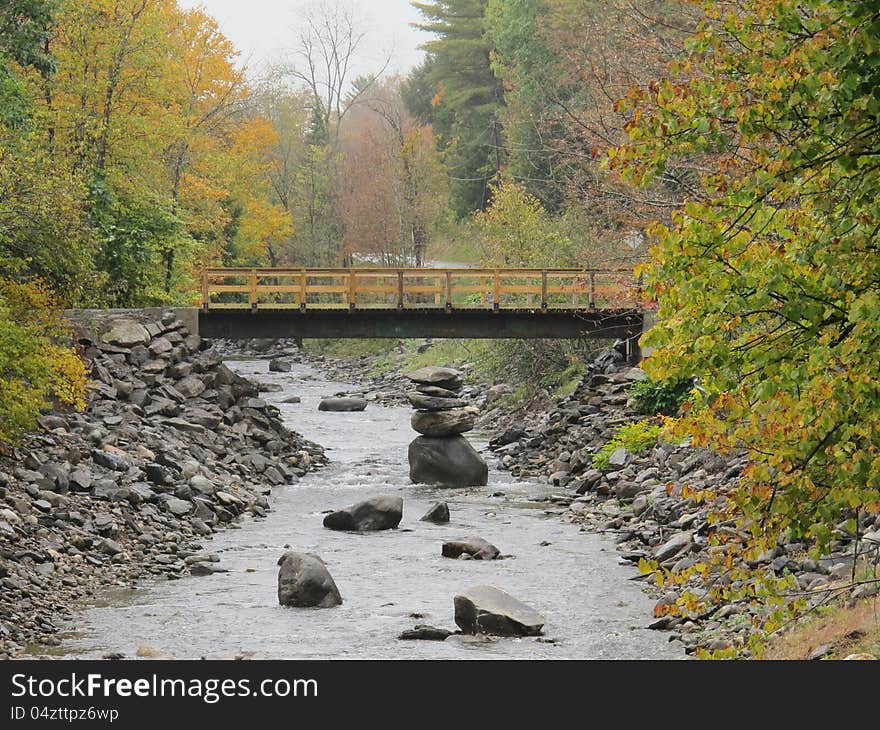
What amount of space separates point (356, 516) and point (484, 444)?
12.5 m

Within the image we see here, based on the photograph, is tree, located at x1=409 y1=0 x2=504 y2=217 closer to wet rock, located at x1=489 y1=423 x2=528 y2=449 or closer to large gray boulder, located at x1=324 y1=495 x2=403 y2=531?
wet rock, located at x1=489 y1=423 x2=528 y2=449

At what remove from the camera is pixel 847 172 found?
7.47 meters

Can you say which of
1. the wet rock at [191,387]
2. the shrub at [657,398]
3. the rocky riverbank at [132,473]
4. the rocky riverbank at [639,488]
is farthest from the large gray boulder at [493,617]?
the wet rock at [191,387]

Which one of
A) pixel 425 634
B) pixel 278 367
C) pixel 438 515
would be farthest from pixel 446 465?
pixel 278 367

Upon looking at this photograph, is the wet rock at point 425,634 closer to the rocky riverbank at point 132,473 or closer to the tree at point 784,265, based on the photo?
the rocky riverbank at point 132,473

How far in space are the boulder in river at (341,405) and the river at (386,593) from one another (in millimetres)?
14397

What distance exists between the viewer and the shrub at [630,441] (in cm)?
2564

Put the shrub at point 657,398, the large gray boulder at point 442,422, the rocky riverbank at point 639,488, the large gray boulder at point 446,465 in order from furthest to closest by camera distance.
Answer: the large gray boulder at point 442,422, the large gray boulder at point 446,465, the shrub at point 657,398, the rocky riverbank at point 639,488

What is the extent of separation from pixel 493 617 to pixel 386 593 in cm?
261

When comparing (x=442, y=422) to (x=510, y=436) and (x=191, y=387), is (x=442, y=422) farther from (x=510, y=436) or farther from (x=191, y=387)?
(x=191, y=387)

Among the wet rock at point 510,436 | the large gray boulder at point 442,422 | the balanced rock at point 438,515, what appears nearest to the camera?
the balanced rock at point 438,515

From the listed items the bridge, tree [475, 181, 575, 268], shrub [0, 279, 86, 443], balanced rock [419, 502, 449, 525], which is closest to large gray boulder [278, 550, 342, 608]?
shrub [0, 279, 86, 443]

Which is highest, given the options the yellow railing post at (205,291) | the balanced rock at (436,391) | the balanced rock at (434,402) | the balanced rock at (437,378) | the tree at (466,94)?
the tree at (466,94)

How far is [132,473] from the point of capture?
22062 mm
